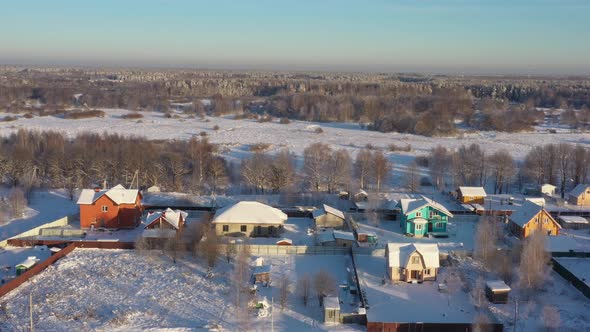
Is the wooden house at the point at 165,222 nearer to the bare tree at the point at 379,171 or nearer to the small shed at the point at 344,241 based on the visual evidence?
the small shed at the point at 344,241

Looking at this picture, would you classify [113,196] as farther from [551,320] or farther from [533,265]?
[551,320]


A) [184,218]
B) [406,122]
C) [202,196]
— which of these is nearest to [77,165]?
[202,196]

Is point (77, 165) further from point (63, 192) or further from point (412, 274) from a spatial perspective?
point (412, 274)

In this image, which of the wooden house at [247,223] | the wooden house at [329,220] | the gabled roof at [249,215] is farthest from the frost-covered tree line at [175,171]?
the wooden house at [247,223]

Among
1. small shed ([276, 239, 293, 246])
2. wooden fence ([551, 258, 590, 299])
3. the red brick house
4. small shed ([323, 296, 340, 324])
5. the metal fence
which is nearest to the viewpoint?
small shed ([323, 296, 340, 324])

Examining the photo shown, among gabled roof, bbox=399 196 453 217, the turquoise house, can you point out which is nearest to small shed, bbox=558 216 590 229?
gabled roof, bbox=399 196 453 217

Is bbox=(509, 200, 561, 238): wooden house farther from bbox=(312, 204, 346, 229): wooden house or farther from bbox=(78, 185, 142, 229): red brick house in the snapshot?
bbox=(78, 185, 142, 229): red brick house

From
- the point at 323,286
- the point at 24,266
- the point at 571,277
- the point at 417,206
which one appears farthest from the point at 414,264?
the point at 24,266
